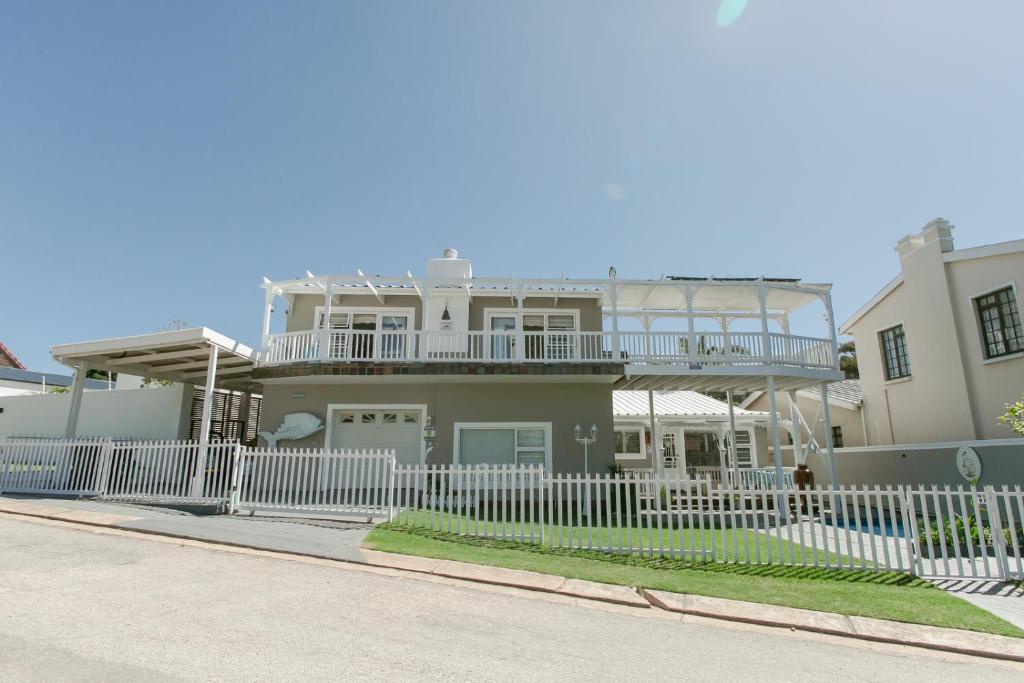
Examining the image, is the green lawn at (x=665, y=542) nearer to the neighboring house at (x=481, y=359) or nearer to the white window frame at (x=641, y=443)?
the neighboring house at (x=481, y=359)

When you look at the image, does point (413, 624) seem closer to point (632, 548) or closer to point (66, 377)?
point (632, 548)

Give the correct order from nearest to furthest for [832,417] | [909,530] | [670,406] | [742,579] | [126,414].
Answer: [742,579] → [909,530] → [126,414] → [670,406] → [832,417]

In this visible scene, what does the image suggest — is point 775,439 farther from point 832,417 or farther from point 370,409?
point 370,409

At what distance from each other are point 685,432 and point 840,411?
6093 millimetres

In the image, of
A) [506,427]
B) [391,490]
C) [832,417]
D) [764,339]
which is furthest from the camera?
[832,417]

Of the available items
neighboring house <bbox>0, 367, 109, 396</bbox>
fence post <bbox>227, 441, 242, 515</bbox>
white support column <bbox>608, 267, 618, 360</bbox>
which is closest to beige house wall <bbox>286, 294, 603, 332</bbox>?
white support column <bbox>608, 267, 618, 360</bbox>

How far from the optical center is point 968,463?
1328cm

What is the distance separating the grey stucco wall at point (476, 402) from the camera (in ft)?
50.5

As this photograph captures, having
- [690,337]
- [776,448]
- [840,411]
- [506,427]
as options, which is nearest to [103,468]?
[506,427]

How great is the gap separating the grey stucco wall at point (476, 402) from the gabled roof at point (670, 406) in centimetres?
296

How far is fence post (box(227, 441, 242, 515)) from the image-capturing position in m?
10.7

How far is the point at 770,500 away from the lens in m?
16.0

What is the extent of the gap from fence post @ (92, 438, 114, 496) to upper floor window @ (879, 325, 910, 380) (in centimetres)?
2213

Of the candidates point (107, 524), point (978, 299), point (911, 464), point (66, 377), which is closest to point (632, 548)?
point (107, 524)
